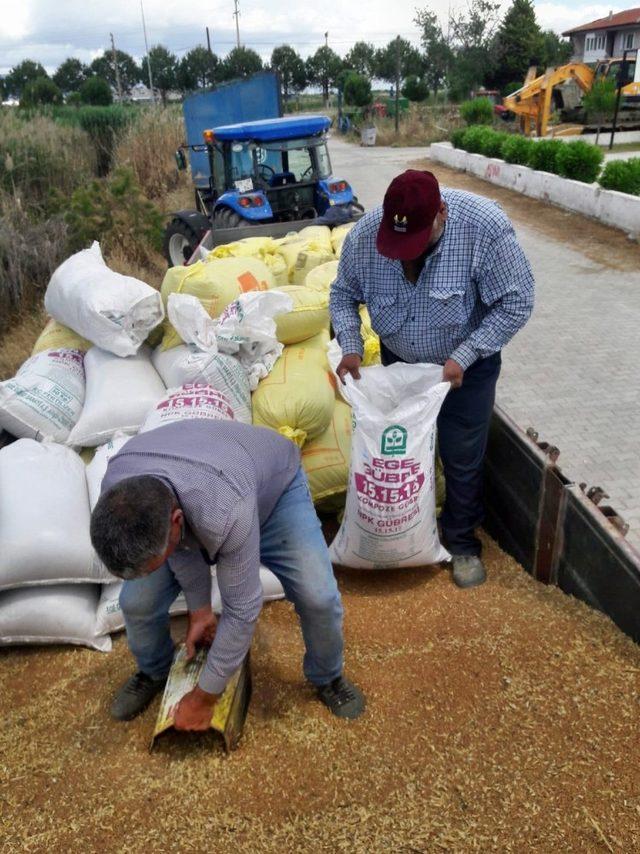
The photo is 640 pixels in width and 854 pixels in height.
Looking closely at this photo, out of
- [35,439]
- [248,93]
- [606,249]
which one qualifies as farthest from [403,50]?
[35,439]

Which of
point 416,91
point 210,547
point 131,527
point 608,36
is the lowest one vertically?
point 210,547

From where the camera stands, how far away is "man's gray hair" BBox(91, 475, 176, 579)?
4.79 feet

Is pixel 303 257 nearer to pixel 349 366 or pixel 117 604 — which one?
pixel 349 366

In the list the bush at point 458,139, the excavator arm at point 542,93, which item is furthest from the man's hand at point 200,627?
the excavator arm at point 542,93

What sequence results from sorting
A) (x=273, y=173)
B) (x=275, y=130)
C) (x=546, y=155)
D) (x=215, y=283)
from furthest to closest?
(x=546, y=155) < (x=273, y=173) < (x=275, y=130) < (x=215, y=283)

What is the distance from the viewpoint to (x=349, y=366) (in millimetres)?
A: 2781

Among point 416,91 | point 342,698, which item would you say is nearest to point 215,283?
point 342,698

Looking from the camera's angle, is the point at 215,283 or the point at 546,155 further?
the point at 546,155

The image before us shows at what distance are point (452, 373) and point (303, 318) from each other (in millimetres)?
1296

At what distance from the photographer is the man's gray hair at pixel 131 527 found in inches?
57.5

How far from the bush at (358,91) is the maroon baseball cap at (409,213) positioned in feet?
103

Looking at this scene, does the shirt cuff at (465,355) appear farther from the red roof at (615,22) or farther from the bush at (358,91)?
the red roof at (615,22)

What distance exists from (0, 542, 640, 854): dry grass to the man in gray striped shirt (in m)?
0.14

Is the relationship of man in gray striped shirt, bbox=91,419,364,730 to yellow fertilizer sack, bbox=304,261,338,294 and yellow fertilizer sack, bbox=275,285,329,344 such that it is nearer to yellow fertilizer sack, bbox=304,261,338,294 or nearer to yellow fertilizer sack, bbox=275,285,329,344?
yellow fertilizer sack, bbox=275,285,329,344
